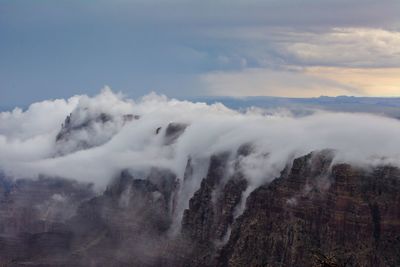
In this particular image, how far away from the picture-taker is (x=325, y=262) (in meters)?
97.7
